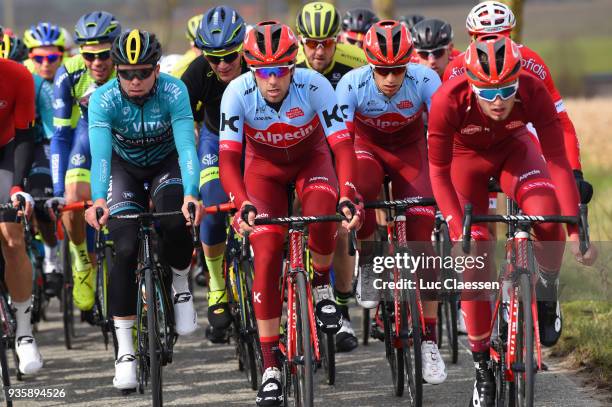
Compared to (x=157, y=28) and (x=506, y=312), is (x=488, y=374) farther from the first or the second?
(x=157, y=28)

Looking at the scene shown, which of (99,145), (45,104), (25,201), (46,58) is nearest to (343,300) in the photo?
(99,145)

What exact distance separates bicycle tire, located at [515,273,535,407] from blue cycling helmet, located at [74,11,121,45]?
4.57m

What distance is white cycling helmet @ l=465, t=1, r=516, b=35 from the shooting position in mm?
8648

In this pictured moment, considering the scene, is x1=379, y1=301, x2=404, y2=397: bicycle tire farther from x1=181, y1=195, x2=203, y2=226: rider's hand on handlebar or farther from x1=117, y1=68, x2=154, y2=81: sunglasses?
x1=117, y1=68, x2=154, y2=81: sunglasses

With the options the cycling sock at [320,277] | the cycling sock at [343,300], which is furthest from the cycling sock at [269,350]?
the cycling sock at [343,300]

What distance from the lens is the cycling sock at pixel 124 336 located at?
7.68m

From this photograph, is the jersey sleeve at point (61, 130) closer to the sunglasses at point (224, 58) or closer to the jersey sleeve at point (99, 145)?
the sunglasses at point (224, 58)

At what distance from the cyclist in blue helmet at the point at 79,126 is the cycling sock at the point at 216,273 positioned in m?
A: 1.45

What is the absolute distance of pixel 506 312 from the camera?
664cm

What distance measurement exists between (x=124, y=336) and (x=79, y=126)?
2844 mm

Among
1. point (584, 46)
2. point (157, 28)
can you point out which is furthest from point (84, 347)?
point (157, 28)

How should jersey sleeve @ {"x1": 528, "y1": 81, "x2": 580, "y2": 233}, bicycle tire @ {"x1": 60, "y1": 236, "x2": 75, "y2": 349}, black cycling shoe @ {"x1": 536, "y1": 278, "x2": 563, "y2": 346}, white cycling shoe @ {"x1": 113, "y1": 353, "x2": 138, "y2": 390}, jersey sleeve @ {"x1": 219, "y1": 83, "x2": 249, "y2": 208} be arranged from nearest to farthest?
jersey sleeve @ {"x1": 528, "y1": 81, "x2": 580, "y2": 233} → black cycling shoe @ {"x1": 536, "y1": 278, "x2": 563, "y2": 346} → jersey sleeve @ {"x1": 219, "y1": 83, "x2": 249, "y2": 208} → white cycling shoe @ {"x1": 113, "y1": 353, "x2": 138, "y2": 390} → bicycle tire @ {"x1": 60, "y1": 236, "x2": 75, "y2": 349}

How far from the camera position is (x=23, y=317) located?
355 inches

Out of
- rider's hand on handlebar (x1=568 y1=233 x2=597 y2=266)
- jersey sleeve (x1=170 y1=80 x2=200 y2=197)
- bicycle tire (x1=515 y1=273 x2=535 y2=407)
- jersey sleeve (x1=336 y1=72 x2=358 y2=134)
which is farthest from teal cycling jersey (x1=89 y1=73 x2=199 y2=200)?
rider's hand on handlebar (x1=568 y1=233 x2=597 y2=266)
